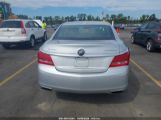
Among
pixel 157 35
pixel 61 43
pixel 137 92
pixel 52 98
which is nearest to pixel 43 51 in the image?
pixel 61 43

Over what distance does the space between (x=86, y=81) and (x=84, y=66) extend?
0.28 meters

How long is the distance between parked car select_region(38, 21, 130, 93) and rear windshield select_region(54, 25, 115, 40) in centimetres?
59

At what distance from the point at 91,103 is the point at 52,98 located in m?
0.93

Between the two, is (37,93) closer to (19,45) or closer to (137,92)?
(137,92)

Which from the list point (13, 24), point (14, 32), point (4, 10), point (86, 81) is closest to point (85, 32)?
point (86, 81)

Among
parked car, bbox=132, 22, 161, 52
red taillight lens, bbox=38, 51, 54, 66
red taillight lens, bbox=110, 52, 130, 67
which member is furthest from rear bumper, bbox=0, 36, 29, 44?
red taillight lens, bbox=110, 52, 130, 67

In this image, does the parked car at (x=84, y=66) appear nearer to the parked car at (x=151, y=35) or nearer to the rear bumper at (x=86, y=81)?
the rear bumper at (x=86, y=81)

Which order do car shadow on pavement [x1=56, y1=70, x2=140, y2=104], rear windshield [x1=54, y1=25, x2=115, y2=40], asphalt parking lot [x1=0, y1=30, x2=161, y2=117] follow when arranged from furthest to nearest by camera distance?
rear windshield [x1=54, y1=25, x2=115, y2=40] → car shadow on pavement [x1=56, y1=70, x2=140, y2=104] → asphalt parking lot [x1=0, y1=30, x2=161, y2=117]

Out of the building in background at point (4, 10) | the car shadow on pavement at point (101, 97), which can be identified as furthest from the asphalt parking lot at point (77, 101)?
the building in background at point (4, 10)

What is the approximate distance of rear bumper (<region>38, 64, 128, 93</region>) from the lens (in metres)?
5.13

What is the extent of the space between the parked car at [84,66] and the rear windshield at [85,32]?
1.94 ft

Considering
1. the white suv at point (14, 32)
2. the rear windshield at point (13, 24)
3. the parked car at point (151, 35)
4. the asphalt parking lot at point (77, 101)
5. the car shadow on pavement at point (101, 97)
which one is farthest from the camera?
the rear windshield at point (13, 24)

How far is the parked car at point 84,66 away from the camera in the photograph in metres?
5.11

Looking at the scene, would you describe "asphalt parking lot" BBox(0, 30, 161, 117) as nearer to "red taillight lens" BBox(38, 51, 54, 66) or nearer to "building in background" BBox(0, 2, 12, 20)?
"red taillight lens" BBox(38, 51, 54, 66)
